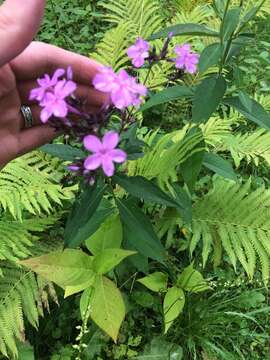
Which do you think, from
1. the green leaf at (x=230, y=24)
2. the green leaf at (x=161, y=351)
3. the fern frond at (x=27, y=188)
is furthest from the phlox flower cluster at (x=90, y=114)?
the green leaf at (x=161, y=351)

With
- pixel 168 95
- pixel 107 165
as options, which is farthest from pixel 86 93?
pixel 107 165

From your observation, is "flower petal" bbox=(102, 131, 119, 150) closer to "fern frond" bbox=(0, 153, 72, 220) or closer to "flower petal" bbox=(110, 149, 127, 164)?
"flower petal" bbox=(110, 149, 127, 164)

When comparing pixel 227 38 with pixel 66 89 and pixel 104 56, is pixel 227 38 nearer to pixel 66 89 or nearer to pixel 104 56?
pixel 66 89

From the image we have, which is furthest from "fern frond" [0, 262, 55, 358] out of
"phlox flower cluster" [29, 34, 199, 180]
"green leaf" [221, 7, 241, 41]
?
"green leaf" [221, 7, 241, 41]

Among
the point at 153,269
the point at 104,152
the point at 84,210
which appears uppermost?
the point at 104,152

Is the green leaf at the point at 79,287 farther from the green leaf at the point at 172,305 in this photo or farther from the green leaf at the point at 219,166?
the green leaf at the point at 219,166

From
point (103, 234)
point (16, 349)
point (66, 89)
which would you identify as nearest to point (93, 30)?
point (103, 234)

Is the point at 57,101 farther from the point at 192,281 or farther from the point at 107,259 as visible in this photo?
the point at 192,281
